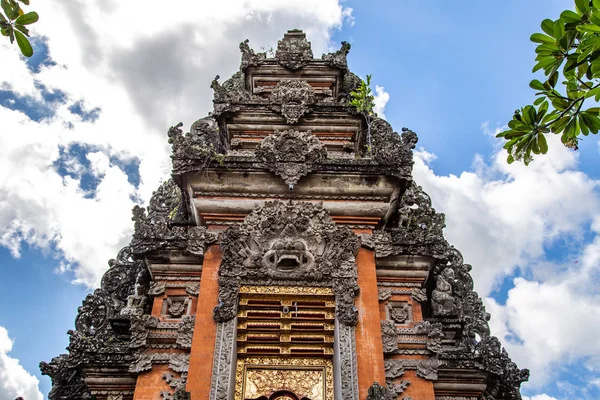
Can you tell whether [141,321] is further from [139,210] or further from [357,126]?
[357,126]

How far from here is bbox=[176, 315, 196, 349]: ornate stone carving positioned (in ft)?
31.2

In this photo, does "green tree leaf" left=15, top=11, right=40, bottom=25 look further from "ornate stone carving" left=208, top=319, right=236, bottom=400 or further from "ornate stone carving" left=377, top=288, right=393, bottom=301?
"ornate stone carving" left=377, top=288, right=393, bottom=301

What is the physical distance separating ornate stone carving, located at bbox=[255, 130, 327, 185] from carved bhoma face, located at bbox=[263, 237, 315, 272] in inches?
62.0

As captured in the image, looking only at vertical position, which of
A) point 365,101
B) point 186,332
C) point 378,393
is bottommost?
point 378,393

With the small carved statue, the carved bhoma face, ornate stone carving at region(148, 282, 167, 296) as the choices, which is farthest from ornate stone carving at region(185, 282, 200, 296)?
the small carved statue

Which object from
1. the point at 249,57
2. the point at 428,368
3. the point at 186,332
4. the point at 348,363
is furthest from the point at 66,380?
the point at 249,57

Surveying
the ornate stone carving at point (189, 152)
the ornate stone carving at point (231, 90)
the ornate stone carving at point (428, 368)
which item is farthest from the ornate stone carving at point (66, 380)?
the ornate stone carving at point (231, 90)

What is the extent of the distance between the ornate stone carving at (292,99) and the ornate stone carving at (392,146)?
2.55 meters

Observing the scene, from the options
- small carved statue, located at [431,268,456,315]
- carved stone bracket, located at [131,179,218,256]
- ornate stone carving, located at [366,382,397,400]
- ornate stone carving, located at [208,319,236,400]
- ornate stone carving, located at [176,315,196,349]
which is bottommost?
ornate stone carving, located at [366,382,397,400]

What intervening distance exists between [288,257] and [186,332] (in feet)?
7.35

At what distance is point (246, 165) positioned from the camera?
11.7 meters

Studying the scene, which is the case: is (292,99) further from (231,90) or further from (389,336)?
(389,336)

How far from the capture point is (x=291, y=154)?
11945 millimetres

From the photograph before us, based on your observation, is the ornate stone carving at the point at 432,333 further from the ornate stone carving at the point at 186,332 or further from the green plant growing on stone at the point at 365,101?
the green plant growing on stone at the point at 365,101
